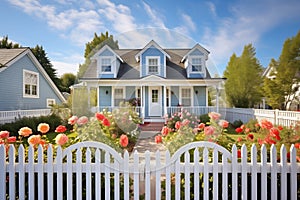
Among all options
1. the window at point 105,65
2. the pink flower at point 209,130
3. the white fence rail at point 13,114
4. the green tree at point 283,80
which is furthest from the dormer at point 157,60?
the green tree at point 283,80

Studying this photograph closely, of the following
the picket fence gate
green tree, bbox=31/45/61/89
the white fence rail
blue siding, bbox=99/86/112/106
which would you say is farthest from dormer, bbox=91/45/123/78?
the white fence rail

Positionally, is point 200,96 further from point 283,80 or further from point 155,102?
point 283,80

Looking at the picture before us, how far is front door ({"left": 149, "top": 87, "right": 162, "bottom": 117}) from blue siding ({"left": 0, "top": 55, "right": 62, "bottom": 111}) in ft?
27.8

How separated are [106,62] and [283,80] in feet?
36.5

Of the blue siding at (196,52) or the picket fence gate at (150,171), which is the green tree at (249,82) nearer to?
the picket fence gate at (150,171)

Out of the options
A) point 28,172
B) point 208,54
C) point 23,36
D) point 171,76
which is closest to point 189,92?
point 171,76

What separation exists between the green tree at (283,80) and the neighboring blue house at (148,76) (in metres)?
A: 8.33

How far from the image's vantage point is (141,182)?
7.02 feet

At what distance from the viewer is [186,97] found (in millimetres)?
1847

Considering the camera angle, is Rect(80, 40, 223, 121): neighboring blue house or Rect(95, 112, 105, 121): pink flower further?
Rect(95, 112, 105, 121): pink flower

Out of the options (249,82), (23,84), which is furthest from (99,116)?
(249,82)

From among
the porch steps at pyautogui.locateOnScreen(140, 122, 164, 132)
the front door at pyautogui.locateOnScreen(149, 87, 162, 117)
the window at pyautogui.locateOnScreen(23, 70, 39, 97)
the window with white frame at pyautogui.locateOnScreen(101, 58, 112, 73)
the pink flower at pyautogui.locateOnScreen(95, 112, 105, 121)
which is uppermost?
the window at pyautogui.locateOnScreen(23, 70, 39, 97)

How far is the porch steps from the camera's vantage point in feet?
6.44

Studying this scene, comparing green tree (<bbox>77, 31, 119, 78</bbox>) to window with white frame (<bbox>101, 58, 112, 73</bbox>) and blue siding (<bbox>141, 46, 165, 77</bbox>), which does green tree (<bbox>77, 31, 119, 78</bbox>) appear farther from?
blue siding (<bbox>141, 46, 165, 77</bbox>)
